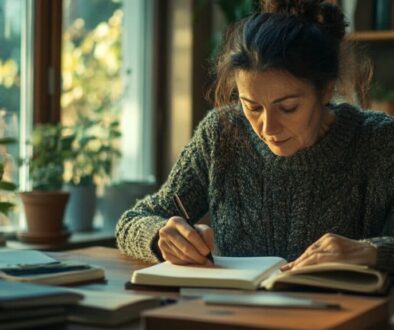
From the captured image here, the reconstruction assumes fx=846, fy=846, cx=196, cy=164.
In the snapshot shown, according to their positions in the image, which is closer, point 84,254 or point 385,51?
point 84,254

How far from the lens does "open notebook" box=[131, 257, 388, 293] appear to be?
1378 millimetres

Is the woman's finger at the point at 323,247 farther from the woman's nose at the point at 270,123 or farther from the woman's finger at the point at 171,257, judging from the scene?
the woman's nose at the point at 270,123

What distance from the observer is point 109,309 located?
3.80ft

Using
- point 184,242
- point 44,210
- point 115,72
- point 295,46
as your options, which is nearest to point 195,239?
point 184,242

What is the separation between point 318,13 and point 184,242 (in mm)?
663

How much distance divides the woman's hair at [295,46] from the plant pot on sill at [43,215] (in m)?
0.96

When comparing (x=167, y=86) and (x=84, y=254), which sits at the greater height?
(x=167, y=86)

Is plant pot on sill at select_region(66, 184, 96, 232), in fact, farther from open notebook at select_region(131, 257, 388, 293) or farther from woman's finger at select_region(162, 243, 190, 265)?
open notebook at select_region(131, 257, 388, 293)

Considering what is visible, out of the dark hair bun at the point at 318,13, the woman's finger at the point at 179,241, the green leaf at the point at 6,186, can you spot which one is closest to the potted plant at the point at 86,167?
the green leaf at the point at 6,186

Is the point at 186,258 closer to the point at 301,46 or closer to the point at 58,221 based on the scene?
the point at 301,46

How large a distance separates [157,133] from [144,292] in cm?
226

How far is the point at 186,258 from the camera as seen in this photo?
1615mm

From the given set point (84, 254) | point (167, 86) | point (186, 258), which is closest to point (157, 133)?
point (167, 86)

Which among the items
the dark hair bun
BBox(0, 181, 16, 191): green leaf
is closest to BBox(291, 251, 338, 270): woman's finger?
the dark hair bun
